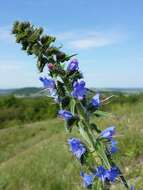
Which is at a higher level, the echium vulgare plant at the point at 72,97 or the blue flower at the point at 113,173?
the echium vulgare plant at the point at 72,97

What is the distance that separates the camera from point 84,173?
3223 mm

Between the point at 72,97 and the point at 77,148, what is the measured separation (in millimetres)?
342

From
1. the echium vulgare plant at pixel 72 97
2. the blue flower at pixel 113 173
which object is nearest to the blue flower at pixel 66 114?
the echium vulgare plant at pixel 72 97

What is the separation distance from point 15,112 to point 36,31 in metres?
49.6

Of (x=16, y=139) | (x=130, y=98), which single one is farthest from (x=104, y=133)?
(x=130, y=98)

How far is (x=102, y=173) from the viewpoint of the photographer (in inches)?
119

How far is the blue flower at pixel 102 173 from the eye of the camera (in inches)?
118

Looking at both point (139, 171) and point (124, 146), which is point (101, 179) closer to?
point (139, 171)

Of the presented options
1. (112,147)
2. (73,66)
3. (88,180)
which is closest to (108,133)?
(112,147)

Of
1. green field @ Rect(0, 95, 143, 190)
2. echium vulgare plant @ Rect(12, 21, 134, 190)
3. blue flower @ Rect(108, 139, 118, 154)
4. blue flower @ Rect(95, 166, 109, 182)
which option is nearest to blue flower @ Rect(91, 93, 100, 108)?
echium vulgare plant @ Rect(12, 21, 134, 190)

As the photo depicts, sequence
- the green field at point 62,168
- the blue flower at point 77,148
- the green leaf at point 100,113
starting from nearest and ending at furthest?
the green leaf at point 100,113 < the blue flower at point 77,148 < the green field at point 62,168

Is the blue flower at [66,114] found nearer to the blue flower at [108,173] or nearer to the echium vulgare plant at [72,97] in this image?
the echium vulgare plant at [72,97]

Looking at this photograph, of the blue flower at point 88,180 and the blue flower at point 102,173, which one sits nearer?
the blue flower at point 102,173

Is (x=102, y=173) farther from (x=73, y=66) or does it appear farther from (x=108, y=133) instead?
(x=73, y=66)
